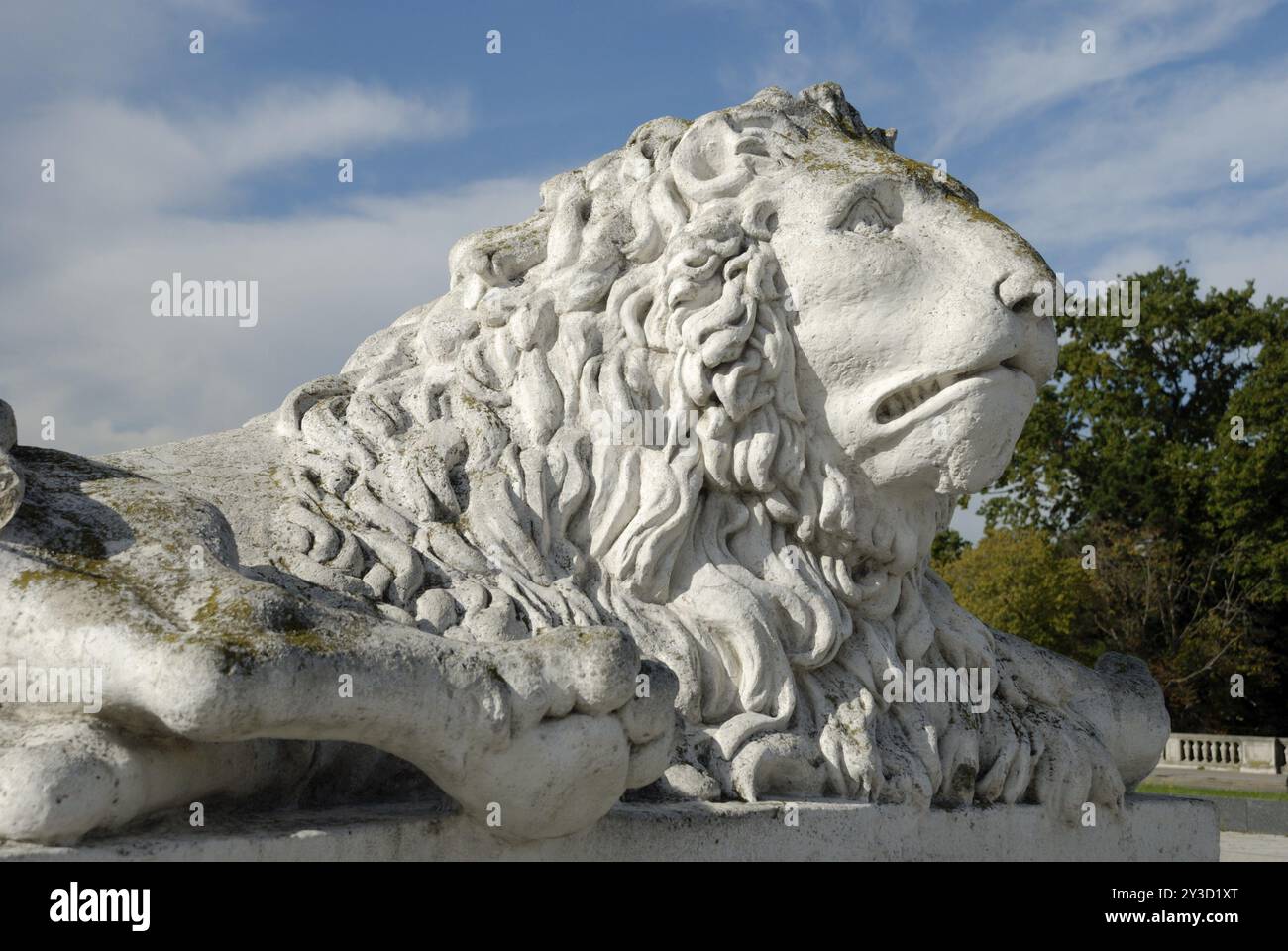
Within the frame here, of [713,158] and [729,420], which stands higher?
[713,158]

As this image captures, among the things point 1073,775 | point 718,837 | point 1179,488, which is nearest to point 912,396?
point 1073,775

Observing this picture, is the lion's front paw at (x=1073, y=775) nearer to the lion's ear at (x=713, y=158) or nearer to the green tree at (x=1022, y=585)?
the lion's ear at (x=713, y=158)

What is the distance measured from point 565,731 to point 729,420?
4.82ft

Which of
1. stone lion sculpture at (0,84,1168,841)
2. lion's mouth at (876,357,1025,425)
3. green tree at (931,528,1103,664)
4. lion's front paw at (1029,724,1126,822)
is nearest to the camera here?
stone lion sculpture at (0,84,1168,841)

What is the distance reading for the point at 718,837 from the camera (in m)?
3.92

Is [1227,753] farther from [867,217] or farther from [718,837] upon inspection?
[718,837]

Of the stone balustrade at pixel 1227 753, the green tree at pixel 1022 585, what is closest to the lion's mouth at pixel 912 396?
the stone balustrade at pixel 1227 753

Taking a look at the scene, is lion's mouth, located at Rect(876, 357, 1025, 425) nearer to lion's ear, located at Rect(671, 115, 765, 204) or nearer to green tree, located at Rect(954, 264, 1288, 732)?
lion's ear, located at Rect(671, 115, 765, 204)

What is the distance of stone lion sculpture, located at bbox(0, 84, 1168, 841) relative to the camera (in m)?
3.93

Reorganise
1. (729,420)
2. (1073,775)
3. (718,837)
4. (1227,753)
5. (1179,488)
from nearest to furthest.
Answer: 1. (718,837)
2. (729,420)
3. (1073,775)
4. (1227,753)
5. (1179,488)

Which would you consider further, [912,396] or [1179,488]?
[1179,488]

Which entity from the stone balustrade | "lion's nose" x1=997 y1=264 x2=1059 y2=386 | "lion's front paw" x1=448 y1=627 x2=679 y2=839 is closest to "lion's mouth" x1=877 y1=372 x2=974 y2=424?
"lion's nose" x1=997 y1=264 x2=1059 y2=386

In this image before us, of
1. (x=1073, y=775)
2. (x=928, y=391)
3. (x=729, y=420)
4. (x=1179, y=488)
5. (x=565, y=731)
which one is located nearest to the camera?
(x=565, y=731)

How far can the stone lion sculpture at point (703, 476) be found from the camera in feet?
12.9
